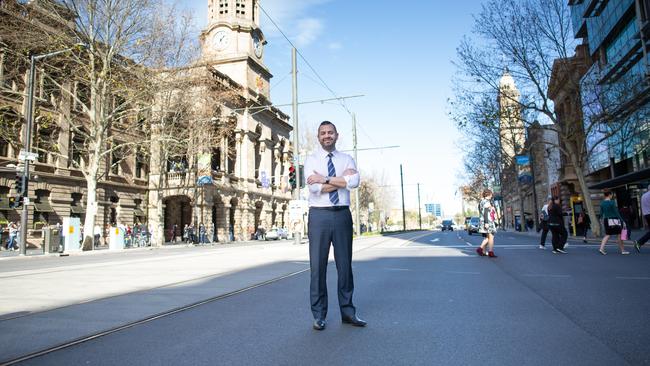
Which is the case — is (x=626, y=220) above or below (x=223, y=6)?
below

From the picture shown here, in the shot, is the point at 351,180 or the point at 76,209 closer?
the point at 351,180

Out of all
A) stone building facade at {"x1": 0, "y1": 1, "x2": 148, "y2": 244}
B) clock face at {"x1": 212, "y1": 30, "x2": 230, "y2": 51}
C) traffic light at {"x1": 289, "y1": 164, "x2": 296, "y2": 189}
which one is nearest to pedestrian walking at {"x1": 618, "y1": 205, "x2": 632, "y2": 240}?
traffic light at {"x1": 289, "y1": 164, "x2": 296, "y2": 189}

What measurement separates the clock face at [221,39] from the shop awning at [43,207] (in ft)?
92.4

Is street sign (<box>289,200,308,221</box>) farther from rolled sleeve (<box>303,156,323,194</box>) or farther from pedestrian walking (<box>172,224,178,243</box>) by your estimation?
pedestrian walking (<box>172,224,178,243</box>)

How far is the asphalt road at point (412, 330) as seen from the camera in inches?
123

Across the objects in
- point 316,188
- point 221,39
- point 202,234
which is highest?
point 221,39

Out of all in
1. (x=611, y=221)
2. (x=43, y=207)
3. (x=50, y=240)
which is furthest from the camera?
(x=43, y=207)

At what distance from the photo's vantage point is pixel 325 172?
4.25 metres

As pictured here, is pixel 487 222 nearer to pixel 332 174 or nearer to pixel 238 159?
pixel 332 174

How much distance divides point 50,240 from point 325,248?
70.7ft

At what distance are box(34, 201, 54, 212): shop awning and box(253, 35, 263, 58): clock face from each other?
31.1 meters

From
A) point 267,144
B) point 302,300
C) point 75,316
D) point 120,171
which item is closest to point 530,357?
point 302,300

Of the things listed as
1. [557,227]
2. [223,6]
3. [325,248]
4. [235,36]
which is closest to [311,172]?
[325,248]

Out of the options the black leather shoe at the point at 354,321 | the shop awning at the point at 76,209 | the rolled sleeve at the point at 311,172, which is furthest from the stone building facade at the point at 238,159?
the black leather shoe at the point at 354,321
